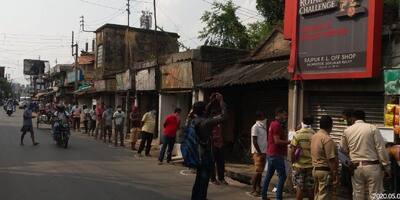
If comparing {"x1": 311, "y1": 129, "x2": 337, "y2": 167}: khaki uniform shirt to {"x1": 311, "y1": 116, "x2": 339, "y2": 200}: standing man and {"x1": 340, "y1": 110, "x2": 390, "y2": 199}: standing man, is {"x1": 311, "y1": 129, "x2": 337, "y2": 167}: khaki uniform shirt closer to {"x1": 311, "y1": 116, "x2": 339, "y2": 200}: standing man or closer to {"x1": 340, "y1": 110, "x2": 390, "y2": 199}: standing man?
{"x1": 311, "y1": 116, "x2": 339, "y2": 200}: standing man

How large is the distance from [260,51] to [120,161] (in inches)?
234

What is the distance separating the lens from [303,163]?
8.62m

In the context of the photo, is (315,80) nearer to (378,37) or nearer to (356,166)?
(378,37)

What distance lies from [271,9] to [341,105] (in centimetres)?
1921

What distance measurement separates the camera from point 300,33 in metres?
12.4

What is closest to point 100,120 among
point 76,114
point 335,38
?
point 76,114

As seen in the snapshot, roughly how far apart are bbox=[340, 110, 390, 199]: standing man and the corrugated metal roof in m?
5.34

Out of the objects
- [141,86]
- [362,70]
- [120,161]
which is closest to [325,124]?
[362,70]

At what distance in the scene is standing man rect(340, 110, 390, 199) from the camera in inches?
289

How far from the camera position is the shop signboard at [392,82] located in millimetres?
9359

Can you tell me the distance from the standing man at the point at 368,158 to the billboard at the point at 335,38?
3.03 meters
